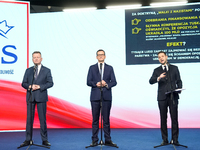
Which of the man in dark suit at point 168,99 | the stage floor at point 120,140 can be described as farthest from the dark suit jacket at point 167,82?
the stage floor at point 120,140

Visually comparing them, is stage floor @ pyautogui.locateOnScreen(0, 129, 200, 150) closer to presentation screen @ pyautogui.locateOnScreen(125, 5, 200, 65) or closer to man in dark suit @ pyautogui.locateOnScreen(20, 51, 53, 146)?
man in dark suit @ pyautogui.locateOnScreen(20, 51, 53, 146)

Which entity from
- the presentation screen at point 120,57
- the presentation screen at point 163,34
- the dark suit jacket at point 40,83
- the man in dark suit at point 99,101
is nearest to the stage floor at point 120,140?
the man in dark suit at point 99,101

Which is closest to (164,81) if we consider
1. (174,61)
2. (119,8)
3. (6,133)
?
(174,61)

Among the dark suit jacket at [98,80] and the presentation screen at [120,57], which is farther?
the presentation screen at [120,57]

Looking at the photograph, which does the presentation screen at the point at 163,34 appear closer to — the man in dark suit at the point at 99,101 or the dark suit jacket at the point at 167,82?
the dark suit jacket at the point at 167,82

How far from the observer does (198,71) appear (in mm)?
5793

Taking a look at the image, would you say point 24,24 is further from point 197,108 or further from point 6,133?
point 197,108

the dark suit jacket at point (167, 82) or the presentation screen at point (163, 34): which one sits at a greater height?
the presentation screen at point (163, 34)

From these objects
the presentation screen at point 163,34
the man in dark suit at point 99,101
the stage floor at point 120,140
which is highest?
the presentation screen at point 163,34

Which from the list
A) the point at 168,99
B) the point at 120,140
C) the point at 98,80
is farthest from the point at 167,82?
the point at 120,140

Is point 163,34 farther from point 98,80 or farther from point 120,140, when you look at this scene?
point 120,140

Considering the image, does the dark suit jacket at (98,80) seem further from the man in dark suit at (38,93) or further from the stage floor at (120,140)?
the stage floor at (120,140)

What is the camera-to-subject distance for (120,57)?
239 inches

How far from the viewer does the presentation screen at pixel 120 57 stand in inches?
229
